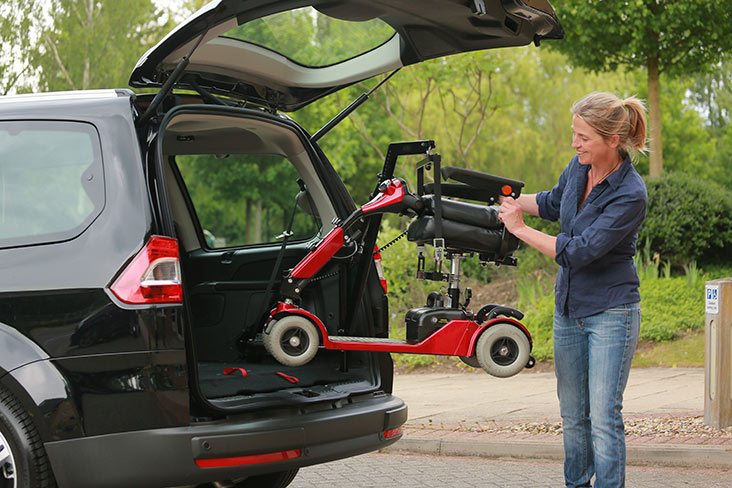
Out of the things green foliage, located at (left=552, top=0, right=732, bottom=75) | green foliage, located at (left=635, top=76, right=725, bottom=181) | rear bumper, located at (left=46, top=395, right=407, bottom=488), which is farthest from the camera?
green foliage, located at (left=635, top=76, right=725, bottom=181)

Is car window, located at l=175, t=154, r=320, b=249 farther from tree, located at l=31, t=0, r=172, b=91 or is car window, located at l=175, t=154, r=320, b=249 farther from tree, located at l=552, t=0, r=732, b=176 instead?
tree, located at l=552, t=0, r=732, b=176

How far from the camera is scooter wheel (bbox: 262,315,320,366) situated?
4.20m

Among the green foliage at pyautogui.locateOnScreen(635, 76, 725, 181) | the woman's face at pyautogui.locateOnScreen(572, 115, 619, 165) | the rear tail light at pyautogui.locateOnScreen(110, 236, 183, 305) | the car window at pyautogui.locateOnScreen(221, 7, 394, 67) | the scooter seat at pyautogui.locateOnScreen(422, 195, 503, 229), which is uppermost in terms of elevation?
the green foliage at pyautogui.locateOnScreen(635, 76, 725, 181)

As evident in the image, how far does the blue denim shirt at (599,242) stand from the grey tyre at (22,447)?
2245 millimetres

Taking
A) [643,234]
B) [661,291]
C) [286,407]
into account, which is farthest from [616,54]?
[286,407]

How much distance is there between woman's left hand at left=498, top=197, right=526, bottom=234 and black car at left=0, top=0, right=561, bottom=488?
2.68 ft

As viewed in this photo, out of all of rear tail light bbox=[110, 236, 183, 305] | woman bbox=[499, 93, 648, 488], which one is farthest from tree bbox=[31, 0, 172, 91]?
woman bbox=[499, 93, 648, 488]

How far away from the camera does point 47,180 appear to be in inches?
148

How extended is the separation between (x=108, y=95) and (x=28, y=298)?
93 centimetres

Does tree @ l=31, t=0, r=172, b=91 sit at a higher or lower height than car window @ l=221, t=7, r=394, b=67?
higher

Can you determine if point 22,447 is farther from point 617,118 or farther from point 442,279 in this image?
point 617,118

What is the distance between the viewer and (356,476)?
18.5 feet

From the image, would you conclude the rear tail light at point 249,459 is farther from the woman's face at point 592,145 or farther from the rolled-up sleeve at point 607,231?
the woman's face at point 592,145

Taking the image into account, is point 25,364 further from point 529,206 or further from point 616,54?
point 616,54
